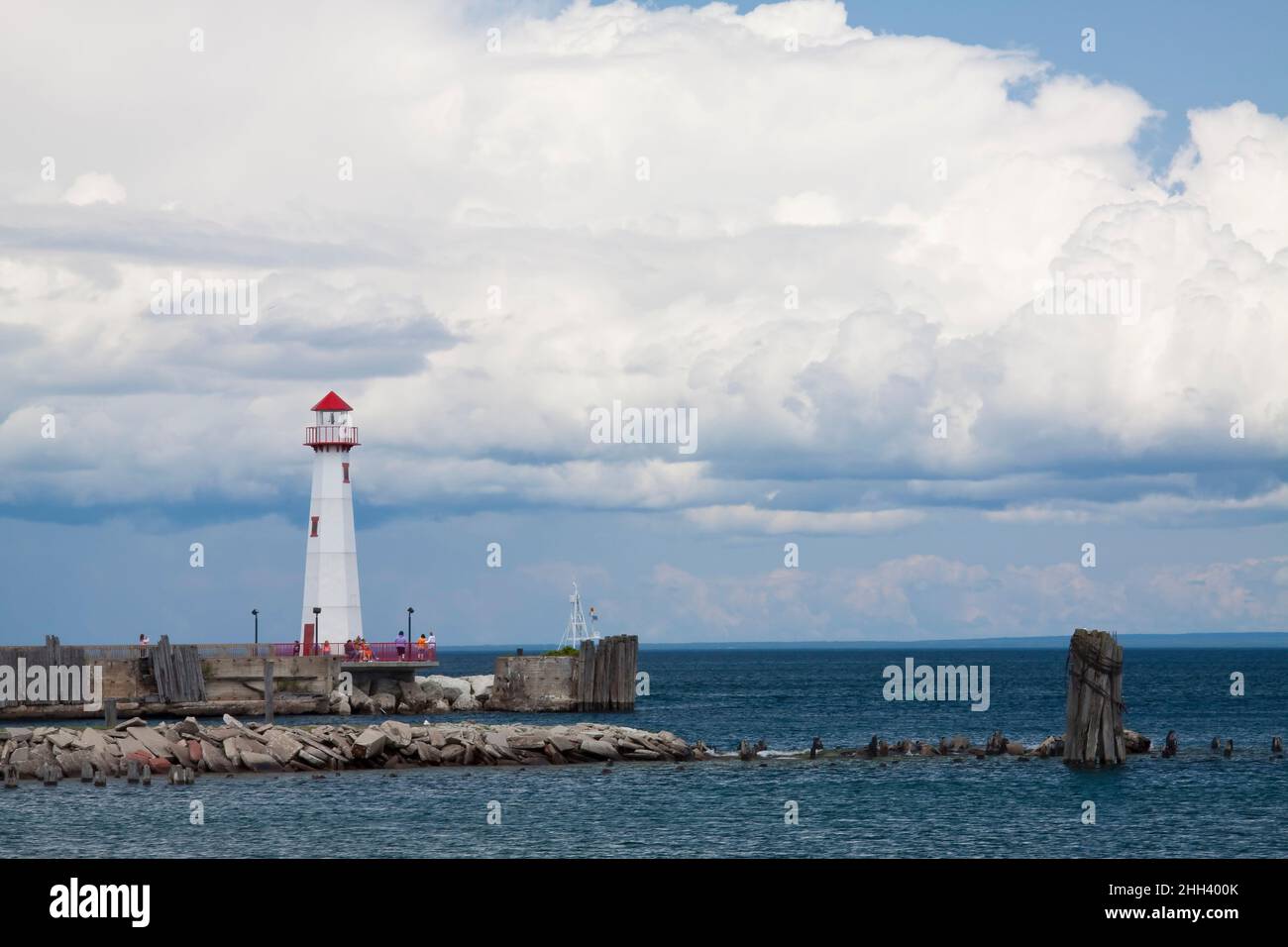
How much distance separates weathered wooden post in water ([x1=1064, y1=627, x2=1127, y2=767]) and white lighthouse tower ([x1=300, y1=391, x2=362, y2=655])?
3542 centimetres

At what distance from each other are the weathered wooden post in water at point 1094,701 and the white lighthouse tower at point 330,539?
35.4m

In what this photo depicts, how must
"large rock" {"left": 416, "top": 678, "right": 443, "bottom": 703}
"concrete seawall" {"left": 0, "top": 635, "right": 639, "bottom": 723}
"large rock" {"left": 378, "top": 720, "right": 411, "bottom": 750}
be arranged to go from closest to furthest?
"large rock" {"left": 378, "top": 720, "right": 411, "bottom": 750}, "concrete seawall" {"left": 0, "top": 635, "right": 639, "bottom": 723}, "large rock" {"left": 416, "top": 678, "right": 443, "bottom": 703}

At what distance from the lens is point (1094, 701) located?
146 ft

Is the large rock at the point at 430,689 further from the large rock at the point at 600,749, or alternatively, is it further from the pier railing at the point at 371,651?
the large rock at the point at 600,749

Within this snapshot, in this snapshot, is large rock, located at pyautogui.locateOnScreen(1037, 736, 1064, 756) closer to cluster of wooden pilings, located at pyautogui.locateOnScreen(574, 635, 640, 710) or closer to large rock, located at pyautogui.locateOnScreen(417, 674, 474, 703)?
cluster of wooden pilings, located at pyautogui.locateOnScreen(574, 635, 640, 710)

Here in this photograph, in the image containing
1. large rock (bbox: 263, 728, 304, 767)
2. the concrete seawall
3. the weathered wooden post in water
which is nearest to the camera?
the weathered wooden post in water

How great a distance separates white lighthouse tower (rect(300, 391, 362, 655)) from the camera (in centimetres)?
6981

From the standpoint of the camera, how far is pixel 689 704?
95562mm

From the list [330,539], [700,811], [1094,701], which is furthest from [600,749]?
[330,539]

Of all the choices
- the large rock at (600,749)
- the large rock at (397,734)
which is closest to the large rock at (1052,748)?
the large rock at (600,749)

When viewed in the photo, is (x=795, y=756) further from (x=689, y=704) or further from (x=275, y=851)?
(x=689, y=704)

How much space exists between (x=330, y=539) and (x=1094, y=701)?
36.8 metres

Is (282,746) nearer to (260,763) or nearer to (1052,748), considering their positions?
(260,763)

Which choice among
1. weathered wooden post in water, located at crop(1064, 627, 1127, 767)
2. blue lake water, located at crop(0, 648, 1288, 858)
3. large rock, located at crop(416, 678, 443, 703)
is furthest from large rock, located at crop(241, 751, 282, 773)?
large rock, located at crop(416, 678, 443, 703)
